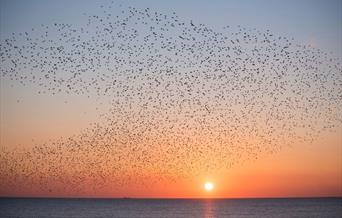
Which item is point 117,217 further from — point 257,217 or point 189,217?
point 257,217

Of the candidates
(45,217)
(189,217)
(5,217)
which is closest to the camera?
(5,217)

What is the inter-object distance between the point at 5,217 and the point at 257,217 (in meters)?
46.5

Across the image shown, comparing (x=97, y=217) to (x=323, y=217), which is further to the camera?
(x=97, y=217)

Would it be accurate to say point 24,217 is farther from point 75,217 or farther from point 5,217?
point 75,217

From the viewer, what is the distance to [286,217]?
8325cm

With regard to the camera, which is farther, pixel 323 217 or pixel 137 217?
pixel 137 217

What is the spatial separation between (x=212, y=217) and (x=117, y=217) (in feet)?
60.0

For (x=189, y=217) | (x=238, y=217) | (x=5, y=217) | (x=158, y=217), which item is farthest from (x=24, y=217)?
A: (x=238, y=217)

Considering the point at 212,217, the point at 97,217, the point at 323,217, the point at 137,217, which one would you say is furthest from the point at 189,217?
the point at 323,217

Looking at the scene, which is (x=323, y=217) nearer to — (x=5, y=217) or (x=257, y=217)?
(x=257, y=217)

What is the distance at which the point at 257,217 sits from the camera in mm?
84375

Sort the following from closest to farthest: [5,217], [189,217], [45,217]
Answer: [5,217], [45,217], [189,217]

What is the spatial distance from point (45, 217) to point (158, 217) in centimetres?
2133

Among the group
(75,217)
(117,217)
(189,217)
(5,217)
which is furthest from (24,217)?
(189,217)
